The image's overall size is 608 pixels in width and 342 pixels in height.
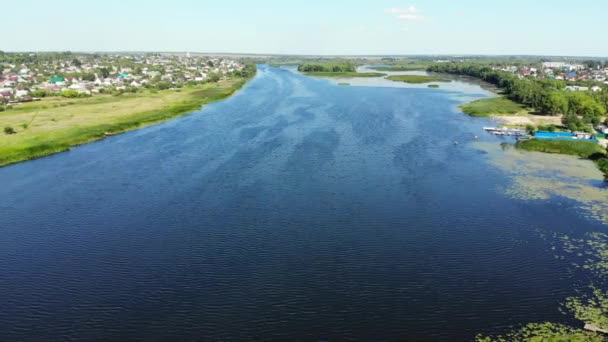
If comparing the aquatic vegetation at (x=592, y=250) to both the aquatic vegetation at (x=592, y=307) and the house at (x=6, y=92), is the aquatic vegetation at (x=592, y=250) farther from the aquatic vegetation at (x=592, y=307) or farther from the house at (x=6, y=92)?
the house at (x=6, y=92)

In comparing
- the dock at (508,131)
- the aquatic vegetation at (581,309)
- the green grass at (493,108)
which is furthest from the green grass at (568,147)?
the aquatic vegetation at (581,309)

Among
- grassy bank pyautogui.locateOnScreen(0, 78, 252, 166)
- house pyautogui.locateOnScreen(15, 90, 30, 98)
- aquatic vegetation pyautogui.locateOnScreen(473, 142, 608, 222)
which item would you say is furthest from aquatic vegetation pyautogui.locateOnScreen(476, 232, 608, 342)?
house pyautogui.locateOnScreen(15, 90, 30, 98)

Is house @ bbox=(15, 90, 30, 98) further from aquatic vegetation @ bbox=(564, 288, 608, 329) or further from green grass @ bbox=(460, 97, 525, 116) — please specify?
aquatic vegetation @ bbox=(564, 288, 608, 329)

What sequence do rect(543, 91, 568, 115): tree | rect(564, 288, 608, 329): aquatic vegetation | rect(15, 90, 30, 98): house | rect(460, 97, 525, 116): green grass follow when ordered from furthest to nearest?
rect(15, 90, 30, 98): house < rect(460, 97, 525, 116): green grass < rect(543, 91, 568, 115): tree < rect(564, 288, 608, 329): aquatic vegetation

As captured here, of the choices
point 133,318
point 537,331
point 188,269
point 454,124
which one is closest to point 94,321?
point 133,318

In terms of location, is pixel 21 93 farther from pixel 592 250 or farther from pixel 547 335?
pixel 547 335

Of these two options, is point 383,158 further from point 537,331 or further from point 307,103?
point 307,103
